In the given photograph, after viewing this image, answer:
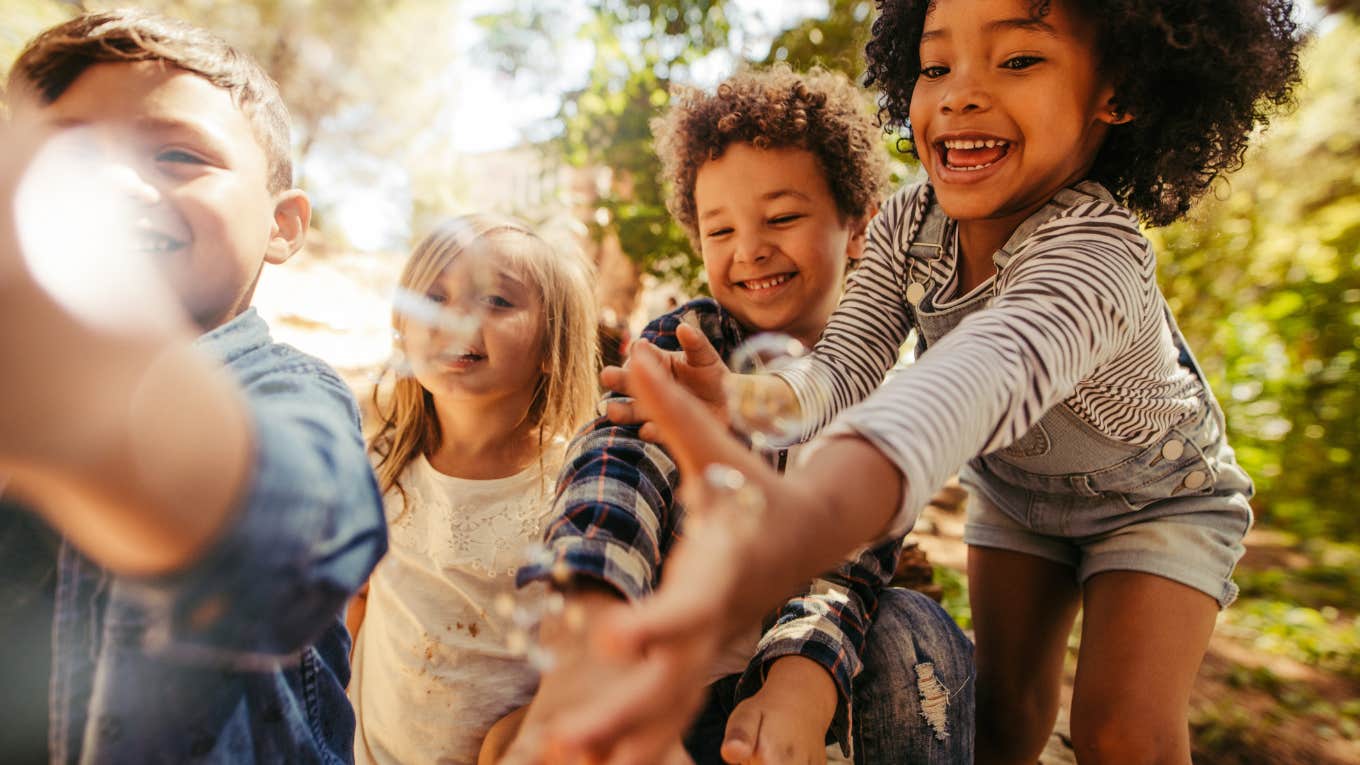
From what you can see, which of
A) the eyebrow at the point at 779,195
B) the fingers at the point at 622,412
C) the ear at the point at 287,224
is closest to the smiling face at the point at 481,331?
the ear at the point at 287,224

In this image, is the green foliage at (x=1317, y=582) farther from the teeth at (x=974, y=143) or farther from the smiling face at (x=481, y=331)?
the smiling face at (x=481, y=331)

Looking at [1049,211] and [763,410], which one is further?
[1049,211]

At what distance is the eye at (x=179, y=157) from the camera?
115 cm

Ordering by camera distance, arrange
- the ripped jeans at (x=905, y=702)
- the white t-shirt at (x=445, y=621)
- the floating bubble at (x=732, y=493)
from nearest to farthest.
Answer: the floating bubble at (x=732, y=493), the ripped jeans at (x=905, y=702), the white t-shirt at (x=445, y=621)

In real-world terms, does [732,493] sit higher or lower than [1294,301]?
lower

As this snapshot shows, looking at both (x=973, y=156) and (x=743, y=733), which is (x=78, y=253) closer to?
(x=743, y=733)

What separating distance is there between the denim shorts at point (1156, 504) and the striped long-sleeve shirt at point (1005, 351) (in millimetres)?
70

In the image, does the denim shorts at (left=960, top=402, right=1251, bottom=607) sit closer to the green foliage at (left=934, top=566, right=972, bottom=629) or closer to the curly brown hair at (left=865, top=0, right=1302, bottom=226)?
the curly brown hair at (left=865, top=0, right=1302, bottom=226)

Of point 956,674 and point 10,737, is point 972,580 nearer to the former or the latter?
point 956,674

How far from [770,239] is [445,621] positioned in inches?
51.5

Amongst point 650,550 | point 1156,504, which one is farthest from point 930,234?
point 650,550

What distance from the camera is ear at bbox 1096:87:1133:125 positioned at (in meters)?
1.46

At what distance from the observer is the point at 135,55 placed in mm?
1199

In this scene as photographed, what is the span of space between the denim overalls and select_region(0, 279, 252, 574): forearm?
1370 millimetres
